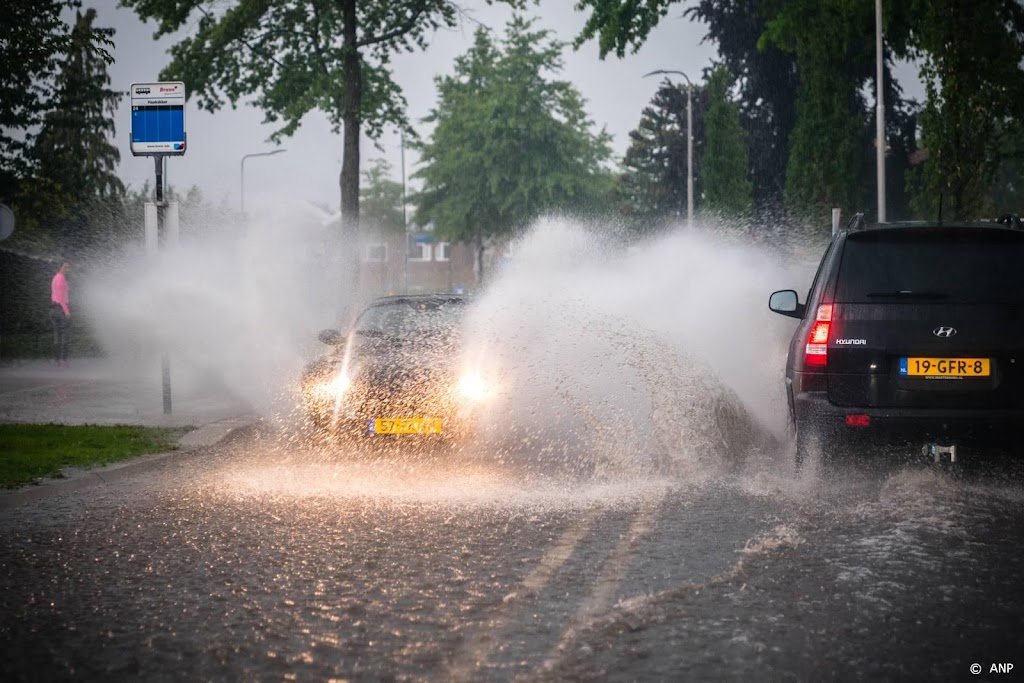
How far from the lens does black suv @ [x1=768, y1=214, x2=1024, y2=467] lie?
8281 mm

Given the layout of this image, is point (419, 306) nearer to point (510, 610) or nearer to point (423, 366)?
point (423, 366)

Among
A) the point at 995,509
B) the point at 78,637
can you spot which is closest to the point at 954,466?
the point at 995,509

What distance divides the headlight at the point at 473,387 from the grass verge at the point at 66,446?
291 centimetres

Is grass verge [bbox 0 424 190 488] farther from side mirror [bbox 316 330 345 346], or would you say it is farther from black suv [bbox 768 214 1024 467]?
black suv [bbox 768 214 1024 467]

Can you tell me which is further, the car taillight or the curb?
the curb

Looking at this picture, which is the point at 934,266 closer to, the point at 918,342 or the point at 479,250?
the point at 918,342

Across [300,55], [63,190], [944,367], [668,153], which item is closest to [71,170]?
[63,190]

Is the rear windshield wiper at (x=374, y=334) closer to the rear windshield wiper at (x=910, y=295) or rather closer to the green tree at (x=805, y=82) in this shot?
the rear windshield wiper at (x=910, y=295)

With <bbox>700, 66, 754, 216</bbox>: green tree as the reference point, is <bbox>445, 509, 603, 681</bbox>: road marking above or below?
below

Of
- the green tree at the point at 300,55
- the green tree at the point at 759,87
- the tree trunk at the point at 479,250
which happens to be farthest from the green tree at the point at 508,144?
the green tree at the point at 300,55

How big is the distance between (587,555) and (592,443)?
4750mm

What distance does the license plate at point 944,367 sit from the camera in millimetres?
8305

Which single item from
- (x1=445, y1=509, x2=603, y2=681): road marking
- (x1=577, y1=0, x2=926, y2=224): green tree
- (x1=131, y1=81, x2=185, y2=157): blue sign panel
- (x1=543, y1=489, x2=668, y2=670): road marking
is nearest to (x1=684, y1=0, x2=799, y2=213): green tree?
(x1=577, y1=0, x2=926, y2=224): green tree

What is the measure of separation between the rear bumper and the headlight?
357cm
